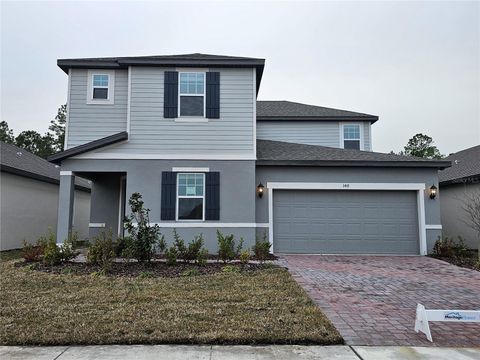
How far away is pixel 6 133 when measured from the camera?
4197 centimetres

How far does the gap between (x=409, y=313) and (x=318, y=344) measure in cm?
197

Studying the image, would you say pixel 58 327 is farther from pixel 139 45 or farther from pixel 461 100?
pixel 461 100

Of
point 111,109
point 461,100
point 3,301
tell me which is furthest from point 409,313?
point 461,100

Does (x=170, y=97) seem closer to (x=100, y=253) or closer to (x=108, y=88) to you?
(x=108, y=88)

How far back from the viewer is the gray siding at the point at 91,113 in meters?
11.6

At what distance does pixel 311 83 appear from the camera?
23328 millimetres

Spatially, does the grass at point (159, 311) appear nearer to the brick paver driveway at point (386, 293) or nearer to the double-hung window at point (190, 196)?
the brick paver driveway at point (386, 293)

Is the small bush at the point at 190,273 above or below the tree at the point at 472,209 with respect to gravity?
below

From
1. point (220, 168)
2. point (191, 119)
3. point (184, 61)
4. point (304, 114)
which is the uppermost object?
point (184, 61)

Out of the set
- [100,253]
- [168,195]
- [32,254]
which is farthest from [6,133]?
[100,253]

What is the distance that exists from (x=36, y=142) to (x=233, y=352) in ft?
139

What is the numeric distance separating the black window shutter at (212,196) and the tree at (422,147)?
3040cm

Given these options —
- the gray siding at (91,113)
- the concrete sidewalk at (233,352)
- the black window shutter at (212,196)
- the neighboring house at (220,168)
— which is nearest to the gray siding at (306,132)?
the neighboring house at (220,168)

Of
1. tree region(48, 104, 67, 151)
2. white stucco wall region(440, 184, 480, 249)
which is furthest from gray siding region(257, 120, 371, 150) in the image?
tree region(48, 104, 67, 151)
